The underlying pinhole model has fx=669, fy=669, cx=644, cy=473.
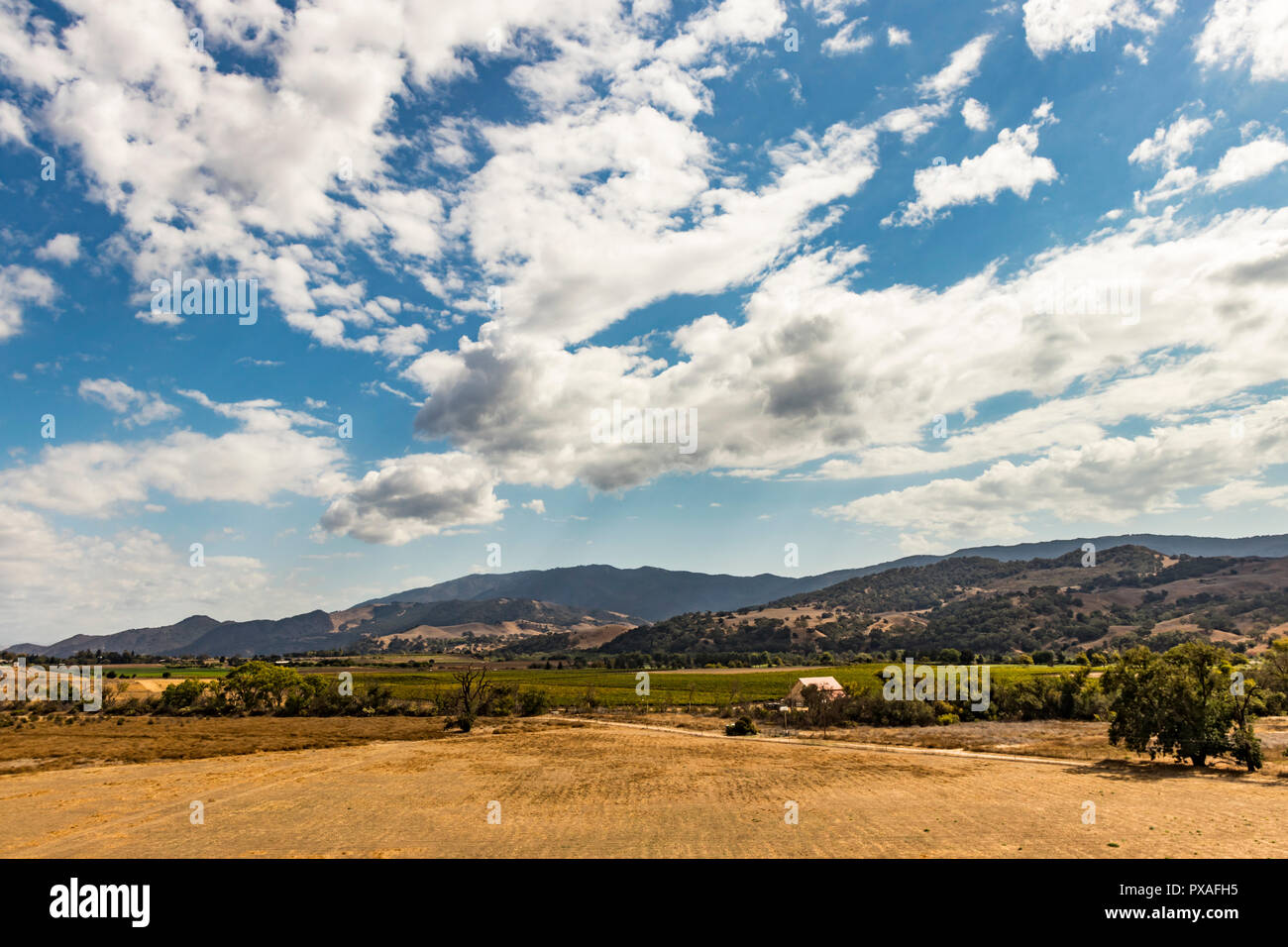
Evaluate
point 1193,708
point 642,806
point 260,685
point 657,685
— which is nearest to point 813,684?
point 657,685

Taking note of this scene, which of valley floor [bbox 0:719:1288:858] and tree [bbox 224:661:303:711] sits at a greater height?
valley floor [bbox 0:719:1288:858]

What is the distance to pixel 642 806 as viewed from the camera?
29.7 m

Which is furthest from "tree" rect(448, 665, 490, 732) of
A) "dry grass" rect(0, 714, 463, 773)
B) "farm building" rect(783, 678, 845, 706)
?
"farm building" rect(783, 678, 845, 706)

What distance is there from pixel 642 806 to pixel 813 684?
181ft

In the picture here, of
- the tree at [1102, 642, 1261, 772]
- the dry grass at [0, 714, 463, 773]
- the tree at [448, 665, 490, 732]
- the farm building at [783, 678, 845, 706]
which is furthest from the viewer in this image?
the farm building at [783, 678, 845, 706]

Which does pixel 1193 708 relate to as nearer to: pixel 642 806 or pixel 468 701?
pixel 642 806

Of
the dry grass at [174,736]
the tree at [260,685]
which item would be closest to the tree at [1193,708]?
the dry grass at [174,736]

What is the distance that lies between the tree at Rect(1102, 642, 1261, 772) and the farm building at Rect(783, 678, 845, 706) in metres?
39.7

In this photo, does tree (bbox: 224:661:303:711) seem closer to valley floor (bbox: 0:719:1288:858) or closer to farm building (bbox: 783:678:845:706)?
valley floor (bbox: 0:719:1288:858)

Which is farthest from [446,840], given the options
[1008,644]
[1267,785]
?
[1008,644]

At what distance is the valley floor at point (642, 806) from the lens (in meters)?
22.8

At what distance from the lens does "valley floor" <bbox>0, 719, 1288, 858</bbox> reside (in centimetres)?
2284
